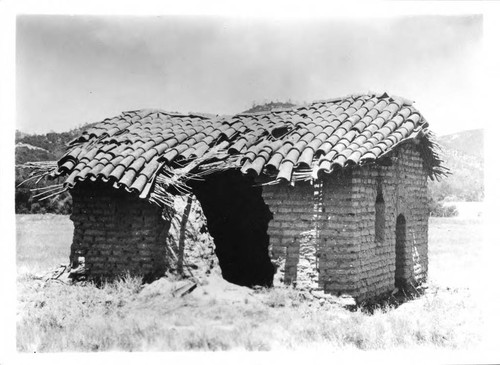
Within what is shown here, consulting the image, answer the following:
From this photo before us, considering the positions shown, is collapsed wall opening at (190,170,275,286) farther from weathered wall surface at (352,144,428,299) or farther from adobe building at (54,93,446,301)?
weathered wall surface at (352,144,428,299)

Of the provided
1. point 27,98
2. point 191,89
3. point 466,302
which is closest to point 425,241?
point 466,302

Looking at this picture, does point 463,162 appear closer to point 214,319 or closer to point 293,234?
point 293,234

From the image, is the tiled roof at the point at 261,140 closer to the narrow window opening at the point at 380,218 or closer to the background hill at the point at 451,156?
the background hill at the point at 451,156

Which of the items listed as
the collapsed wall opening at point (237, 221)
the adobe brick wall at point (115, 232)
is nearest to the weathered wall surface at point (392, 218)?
the collapsed wall opening at point (237, 221)

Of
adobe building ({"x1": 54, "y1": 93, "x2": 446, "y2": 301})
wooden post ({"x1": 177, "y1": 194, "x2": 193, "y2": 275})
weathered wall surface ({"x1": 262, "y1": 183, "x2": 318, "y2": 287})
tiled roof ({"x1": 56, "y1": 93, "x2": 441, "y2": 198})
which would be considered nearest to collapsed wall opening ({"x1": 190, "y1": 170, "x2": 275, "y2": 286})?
adobe building ({"x1": 54, "y1": 93, "x2": 446, "y2": 301})

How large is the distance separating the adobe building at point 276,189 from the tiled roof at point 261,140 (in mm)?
26

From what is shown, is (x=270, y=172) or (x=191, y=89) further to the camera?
(x=191, y=89)

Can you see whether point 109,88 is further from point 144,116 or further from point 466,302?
point 466,302

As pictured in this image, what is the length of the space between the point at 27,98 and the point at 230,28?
355cm

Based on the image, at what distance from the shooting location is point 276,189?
8922mm

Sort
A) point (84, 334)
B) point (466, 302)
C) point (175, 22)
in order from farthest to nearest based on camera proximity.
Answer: point (466, 302), point (175, 22), point (84, 334)

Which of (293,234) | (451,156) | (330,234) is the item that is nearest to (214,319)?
(293,234)

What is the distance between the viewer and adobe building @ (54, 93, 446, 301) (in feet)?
28.2

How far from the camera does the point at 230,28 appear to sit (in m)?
8.05
